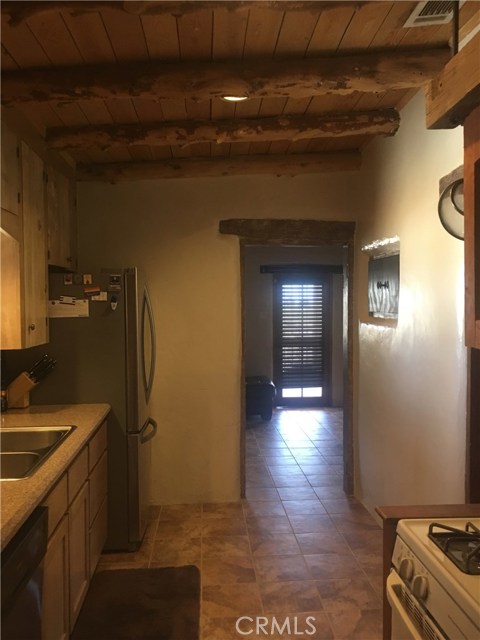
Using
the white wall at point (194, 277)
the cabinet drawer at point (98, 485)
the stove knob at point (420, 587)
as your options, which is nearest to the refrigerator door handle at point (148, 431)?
the white wall at point (194, 277)

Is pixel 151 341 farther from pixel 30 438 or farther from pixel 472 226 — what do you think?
pixel 472 226

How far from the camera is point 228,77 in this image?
7.11 ft

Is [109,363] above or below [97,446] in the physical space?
above

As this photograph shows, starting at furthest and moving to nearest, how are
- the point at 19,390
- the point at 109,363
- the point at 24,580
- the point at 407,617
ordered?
the point at 109,363 → the point at 19,390 → the point at 24,580 → the point at 407,617

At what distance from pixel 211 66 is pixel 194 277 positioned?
5.67 feet

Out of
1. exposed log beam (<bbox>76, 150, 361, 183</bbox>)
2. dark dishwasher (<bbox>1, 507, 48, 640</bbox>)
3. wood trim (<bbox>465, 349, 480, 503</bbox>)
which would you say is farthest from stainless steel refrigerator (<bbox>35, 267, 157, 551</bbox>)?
wood trim (<bbox>465, 349, 480, 503</bbox>)

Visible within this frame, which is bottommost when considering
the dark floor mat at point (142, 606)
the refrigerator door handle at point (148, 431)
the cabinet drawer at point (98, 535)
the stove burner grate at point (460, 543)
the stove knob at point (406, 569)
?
the dark floor mat at point (142, 606)

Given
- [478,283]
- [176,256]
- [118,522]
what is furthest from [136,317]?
[478,283]

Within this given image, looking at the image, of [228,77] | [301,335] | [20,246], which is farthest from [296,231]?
[301,335]

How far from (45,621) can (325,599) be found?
1.40m

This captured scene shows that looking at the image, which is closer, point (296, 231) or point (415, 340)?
A: point (415, 340)

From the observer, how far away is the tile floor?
228cm

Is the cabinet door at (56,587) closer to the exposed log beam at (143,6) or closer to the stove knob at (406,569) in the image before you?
the stove knob at (406,569)

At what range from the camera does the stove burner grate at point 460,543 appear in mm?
1190
